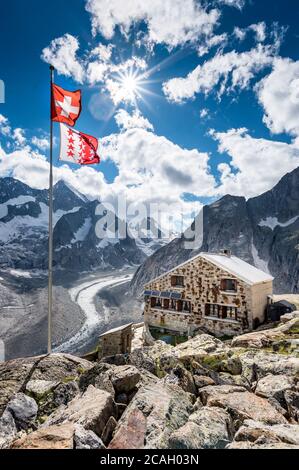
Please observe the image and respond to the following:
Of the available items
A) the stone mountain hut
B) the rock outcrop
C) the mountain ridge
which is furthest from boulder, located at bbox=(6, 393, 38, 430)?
the mountain ridge

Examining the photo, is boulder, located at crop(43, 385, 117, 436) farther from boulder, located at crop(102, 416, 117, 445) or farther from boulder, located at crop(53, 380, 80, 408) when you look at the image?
boulder, located at crop(53, 380, 80, 408)

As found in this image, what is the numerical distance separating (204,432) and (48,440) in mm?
3133

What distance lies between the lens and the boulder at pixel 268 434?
5316 millimetres

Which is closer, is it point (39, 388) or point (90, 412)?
point (90, 412)

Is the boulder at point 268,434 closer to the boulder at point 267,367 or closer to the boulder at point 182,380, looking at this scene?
the boulder at point 182,380

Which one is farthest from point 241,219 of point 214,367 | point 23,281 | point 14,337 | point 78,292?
point 214,367

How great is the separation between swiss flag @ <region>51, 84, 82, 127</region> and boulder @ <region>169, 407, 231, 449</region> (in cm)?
1500

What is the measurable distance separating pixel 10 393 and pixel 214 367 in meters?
7.45

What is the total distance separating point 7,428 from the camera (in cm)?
655

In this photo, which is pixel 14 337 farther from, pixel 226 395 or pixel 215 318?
pixel 226 395

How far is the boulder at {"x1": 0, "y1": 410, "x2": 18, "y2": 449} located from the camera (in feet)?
20.5

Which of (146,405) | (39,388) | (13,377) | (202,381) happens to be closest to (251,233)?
(202,381)

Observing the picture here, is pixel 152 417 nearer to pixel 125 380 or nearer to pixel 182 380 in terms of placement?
pixel 125 380

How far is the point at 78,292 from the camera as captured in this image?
153125mm
